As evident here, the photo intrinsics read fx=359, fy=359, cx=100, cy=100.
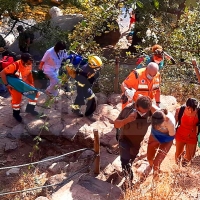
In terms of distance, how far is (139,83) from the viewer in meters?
5.32

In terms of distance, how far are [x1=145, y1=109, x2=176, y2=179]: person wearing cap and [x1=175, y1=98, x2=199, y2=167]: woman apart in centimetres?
29

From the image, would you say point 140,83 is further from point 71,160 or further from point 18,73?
point 18,73

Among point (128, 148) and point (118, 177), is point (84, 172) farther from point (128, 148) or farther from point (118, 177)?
point (128, 148)

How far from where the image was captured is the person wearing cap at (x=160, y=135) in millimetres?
4465

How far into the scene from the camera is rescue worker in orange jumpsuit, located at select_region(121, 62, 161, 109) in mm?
5172

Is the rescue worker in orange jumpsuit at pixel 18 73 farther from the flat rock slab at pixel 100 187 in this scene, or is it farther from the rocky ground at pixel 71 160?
the flat rock slab at pixel 100 187

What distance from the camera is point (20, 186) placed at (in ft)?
17.8

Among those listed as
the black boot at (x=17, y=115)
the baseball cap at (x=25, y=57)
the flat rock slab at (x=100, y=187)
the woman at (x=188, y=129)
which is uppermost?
the baseball cap at (x=25, y=57)

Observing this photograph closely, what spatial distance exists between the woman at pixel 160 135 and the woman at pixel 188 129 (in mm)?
292

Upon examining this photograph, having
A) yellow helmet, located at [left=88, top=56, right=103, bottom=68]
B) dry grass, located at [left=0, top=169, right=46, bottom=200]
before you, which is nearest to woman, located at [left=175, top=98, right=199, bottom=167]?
yellow helmet, located at [left=88, top=56, right=103, bottom=68]

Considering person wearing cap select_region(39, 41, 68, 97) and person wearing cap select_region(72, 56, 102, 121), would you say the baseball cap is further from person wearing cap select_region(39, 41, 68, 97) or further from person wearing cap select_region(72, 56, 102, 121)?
person wearing cap select_region(72, 56, 102, 121)

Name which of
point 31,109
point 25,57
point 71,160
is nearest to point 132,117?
point 71,160

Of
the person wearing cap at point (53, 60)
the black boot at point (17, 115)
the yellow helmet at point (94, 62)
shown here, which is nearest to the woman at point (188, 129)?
the yellow helmet at point (94, 62)

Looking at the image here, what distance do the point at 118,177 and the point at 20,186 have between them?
149cm
